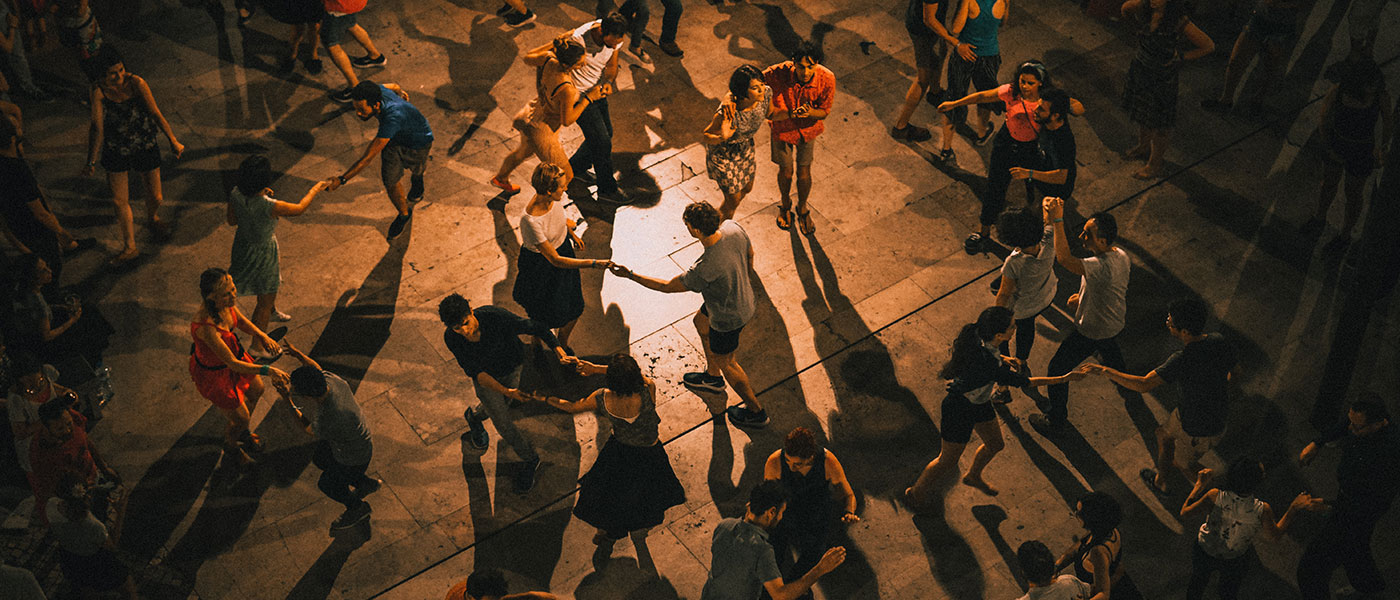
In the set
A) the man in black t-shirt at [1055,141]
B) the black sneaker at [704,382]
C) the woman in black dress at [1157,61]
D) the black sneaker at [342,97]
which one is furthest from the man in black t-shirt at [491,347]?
the woman in black dress at [1157,61]

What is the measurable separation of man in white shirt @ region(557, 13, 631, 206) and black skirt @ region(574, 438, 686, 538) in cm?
339

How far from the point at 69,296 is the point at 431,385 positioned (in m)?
2.47

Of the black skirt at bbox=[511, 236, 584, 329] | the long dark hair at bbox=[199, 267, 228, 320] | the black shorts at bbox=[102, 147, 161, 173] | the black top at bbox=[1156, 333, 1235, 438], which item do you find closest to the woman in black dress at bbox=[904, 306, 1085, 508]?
the black top at bbox=[1156, 333, 1235, 438]

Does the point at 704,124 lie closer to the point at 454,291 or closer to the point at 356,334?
the point at 454,291

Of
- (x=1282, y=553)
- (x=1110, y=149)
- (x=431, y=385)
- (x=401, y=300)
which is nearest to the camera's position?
(x=1282, y=553)

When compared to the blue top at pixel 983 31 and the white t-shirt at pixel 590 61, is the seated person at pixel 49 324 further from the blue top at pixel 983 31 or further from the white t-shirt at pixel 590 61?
the blue top at pixel 983 31

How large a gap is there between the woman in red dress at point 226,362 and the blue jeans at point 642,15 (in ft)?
15.4

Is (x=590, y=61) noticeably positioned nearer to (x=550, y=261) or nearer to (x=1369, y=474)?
(x=550, y=261)

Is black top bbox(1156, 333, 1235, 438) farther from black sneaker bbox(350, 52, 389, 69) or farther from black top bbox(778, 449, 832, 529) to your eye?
black sneaker bbox(350, 52, 389, 69)

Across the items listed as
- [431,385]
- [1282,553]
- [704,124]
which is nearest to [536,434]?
[431,385]

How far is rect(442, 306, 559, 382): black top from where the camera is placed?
6715mm

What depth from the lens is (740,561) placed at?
5520mm

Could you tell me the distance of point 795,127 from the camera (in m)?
8.41

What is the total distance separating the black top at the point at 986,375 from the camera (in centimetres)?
635
